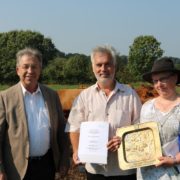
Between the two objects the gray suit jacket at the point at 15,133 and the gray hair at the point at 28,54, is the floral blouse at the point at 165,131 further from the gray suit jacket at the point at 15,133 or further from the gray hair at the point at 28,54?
the gray hair at the point at 28,54

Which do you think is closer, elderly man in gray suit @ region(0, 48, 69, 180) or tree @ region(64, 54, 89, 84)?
elderly man in gray suit @ region(0, 48, 69, 180)

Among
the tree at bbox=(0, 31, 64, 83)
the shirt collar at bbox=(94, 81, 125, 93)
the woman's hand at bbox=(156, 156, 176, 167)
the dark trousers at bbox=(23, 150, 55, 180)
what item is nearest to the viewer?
the woman's hand at bbox=(156, 156, 176, 167)

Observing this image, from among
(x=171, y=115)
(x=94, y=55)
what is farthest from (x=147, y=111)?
(x=94, y=55)

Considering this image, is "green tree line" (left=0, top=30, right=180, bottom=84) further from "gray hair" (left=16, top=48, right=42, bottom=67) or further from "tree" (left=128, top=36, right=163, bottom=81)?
"gray hair" (left=16, top=48, right=42, bottom=67)

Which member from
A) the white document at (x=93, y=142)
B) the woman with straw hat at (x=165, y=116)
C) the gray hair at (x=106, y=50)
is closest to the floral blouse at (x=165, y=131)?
the woman with straw hat at (x=165, y=116)

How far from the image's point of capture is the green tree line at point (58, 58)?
178 feet

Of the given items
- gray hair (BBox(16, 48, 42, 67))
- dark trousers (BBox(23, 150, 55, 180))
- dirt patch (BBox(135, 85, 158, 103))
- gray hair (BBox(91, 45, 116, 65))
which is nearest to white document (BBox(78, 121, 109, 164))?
dark trousers (BBox(23, 150, 55, 180))

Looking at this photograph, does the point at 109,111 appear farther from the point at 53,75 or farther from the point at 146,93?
the point at 53,75

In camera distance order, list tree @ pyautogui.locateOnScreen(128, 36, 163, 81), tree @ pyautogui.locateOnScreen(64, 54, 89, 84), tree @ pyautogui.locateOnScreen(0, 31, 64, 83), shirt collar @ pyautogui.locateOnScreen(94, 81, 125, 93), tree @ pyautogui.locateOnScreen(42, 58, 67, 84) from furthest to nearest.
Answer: tree @ pyautogui.locateOnScreen(0, 31, 64, 83), tree @ pyautogui.locateOnScreen(128, 36, 163, 81), tree @ pyautogui.locateOnScreen(42, 58, 67, 84), tree @ pyautogui.locateOnScreen(64, 54, 89, 84), shirt collar @ pyautogui.locateOnScreen(94, 81, 125, 93)

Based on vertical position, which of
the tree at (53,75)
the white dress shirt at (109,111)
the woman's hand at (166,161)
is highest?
the white dress shirt at (109,111)

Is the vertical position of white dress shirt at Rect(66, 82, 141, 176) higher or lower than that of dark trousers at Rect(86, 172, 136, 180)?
higher

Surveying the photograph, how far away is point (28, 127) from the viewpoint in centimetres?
408

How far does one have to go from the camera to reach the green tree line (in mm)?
54188

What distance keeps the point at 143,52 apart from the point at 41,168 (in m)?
63.1
